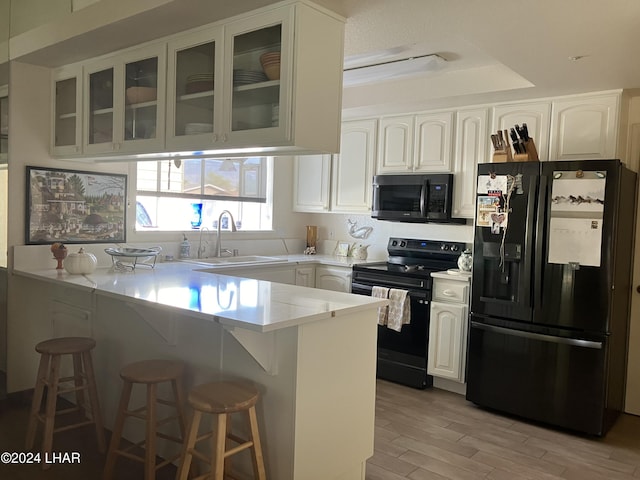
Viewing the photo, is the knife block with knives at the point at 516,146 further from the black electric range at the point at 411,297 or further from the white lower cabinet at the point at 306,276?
the white lower cabinet at the point at 306,276

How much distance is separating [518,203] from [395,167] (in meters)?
1.30

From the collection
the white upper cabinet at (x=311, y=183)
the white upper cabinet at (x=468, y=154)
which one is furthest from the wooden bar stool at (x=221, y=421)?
the white upper cabinet at (x=311, y=183)

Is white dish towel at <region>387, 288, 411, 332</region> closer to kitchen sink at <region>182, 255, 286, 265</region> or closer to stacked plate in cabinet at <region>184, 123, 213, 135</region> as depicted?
kitchen sink at <region>182, 255, 286, 265</region>

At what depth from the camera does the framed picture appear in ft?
11.1

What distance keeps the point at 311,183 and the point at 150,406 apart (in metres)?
3.21

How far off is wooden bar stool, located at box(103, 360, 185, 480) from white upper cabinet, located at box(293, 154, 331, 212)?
2843mm

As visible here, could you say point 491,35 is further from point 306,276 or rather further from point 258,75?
point 306,276

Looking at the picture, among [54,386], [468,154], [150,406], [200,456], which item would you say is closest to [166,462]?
[150,406]

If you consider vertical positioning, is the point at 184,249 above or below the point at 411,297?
above

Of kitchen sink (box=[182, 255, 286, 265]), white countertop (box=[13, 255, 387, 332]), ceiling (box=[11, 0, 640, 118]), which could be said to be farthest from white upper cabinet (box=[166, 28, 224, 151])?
kitchen sink (box=[182, 255, 286, 265])

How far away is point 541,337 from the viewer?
3.37 m

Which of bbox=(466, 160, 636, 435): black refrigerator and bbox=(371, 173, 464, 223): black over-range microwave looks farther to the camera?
bbox=(371, 173, 464, 223): black over-range microwave

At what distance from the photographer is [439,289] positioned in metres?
3.99

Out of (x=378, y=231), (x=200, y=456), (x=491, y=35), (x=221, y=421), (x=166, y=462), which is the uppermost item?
(x=491, y=35)
